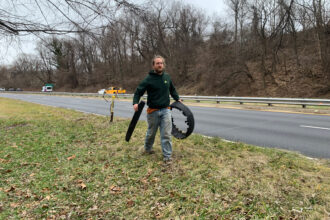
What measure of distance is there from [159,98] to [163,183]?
1.58 m

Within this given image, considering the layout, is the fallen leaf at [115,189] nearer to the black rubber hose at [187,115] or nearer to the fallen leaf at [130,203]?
the fallen leaf at [130,203]

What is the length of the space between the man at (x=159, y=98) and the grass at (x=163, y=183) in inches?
24.7

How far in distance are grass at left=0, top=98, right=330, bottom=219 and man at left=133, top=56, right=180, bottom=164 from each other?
63 cm

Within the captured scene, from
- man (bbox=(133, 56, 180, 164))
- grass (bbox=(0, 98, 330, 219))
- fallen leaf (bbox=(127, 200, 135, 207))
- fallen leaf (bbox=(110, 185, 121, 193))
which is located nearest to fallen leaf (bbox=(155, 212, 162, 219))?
grass (bbox=(0, 98, 330, 219))

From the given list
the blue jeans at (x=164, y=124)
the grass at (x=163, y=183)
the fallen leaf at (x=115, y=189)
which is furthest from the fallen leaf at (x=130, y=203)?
Result: the blue jeans at (x=164, y=124)

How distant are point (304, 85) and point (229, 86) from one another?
801cm

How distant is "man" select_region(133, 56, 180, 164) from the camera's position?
4410mm

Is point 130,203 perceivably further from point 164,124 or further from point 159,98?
point 159,98

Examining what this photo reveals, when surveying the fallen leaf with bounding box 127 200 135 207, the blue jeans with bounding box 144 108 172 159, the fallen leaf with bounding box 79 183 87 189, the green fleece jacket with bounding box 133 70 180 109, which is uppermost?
the green fleece jacket with bounding box 133 70 180 109

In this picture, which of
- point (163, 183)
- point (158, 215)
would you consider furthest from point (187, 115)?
point (158, 215)

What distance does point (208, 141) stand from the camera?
6145mm

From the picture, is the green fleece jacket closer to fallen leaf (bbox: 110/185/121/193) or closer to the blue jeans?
the blue jeans

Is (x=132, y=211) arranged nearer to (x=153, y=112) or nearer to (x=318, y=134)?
(x=153, y=112)

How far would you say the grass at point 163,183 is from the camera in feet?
10.1
